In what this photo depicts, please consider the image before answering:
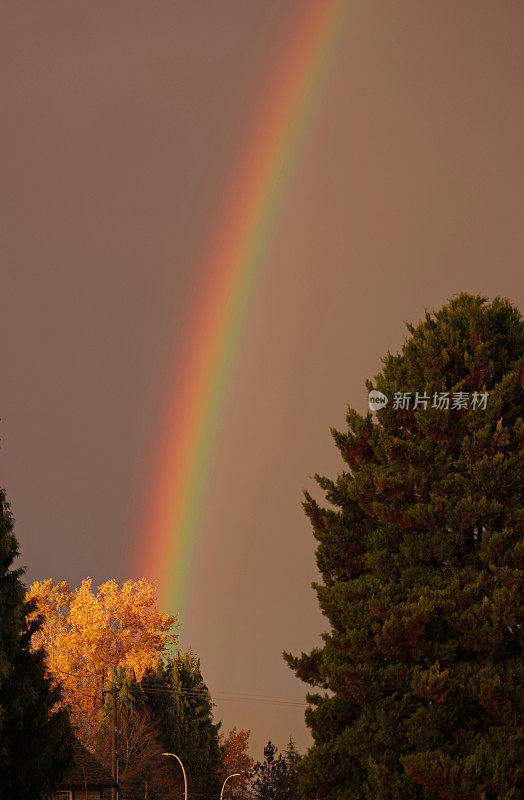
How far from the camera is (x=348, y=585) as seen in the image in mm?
23266

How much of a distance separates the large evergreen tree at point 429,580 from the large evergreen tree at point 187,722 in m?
43.6

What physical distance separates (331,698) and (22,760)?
8703 mm

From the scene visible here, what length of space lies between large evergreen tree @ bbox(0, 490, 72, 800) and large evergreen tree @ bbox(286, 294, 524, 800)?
731 cm

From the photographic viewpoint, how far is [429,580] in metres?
22.8

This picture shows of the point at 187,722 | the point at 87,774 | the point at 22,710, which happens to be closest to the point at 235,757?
the point at 187,722

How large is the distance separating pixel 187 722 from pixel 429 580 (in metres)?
47.4

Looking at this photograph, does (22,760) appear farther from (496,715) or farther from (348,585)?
(496,715)

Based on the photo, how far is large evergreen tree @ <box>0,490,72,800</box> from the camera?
2527 centimetres

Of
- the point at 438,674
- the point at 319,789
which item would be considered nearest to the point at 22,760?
the point at 319,789
